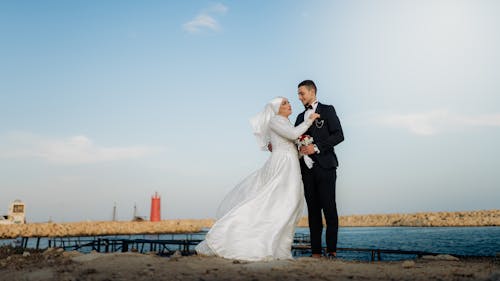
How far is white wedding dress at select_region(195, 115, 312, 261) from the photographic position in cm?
507

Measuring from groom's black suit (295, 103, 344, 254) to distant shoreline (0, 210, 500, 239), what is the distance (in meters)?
56.9

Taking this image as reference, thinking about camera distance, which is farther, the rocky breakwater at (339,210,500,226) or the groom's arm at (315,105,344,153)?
the rocky breakwater at (339,210,500,226)

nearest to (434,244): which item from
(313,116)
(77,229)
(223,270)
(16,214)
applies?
(313,116)

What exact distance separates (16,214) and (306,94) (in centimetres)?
6689

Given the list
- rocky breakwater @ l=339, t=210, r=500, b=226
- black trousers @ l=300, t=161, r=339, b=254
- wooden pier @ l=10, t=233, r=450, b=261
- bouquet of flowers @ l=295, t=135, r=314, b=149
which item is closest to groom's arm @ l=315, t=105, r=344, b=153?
bouquet of flowers @ l=295, t=135, r=314, b=149

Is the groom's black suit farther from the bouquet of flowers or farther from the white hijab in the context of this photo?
the white hijab

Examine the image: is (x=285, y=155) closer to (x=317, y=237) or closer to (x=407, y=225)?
(x=317, y=237)

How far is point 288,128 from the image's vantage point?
5609mm

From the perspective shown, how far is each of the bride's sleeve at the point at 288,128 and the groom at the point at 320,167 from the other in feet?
0.87

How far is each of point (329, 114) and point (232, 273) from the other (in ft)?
9.48

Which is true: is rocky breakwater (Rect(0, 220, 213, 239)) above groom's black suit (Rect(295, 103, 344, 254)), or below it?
below

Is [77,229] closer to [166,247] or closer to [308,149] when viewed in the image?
[166,247]

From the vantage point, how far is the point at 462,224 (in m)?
82.2

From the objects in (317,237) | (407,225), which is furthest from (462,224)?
(317,237)
